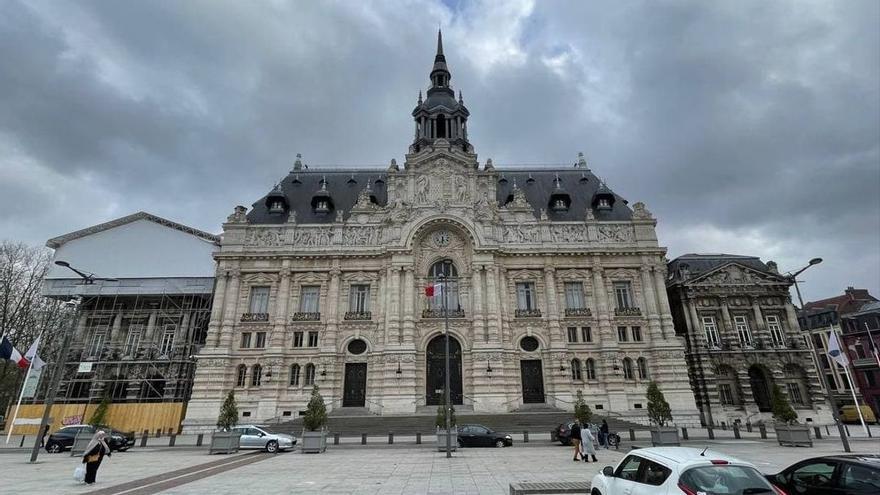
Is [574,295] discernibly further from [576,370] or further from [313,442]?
[313,442]

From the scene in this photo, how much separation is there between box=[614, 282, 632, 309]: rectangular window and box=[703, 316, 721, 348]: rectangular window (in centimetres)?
737

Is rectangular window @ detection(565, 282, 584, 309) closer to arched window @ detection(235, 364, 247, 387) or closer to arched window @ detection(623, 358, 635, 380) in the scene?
arched window @ detection(623, 358, 635, 380)

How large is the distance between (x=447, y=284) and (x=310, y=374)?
547 inches

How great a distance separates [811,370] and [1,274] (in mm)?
69982

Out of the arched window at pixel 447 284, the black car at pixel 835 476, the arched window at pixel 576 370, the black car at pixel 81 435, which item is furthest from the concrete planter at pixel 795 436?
the black car at pixel 81 435

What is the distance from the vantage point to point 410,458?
63.4 ft

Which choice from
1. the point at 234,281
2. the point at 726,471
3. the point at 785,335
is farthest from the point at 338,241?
the point at 785,335

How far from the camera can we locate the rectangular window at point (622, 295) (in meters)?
40.9

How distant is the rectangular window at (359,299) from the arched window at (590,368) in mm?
19452

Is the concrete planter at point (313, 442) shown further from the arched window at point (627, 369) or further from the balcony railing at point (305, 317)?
the arched window at point (627, 369)

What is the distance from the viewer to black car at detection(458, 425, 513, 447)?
24.9 meters

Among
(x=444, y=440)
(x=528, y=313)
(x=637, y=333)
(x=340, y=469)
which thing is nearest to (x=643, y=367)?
(x=637, y=333)

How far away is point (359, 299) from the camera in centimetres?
4100

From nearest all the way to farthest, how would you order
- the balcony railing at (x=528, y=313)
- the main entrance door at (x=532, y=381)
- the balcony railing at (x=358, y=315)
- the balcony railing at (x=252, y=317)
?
1. the main entrance door at (x=532, y=381)
2. the balcony railing at (x=252, y=317)
3. the balcony railing at (x=358, y=315)
4. the balcony railing at (x=528, y=313)
